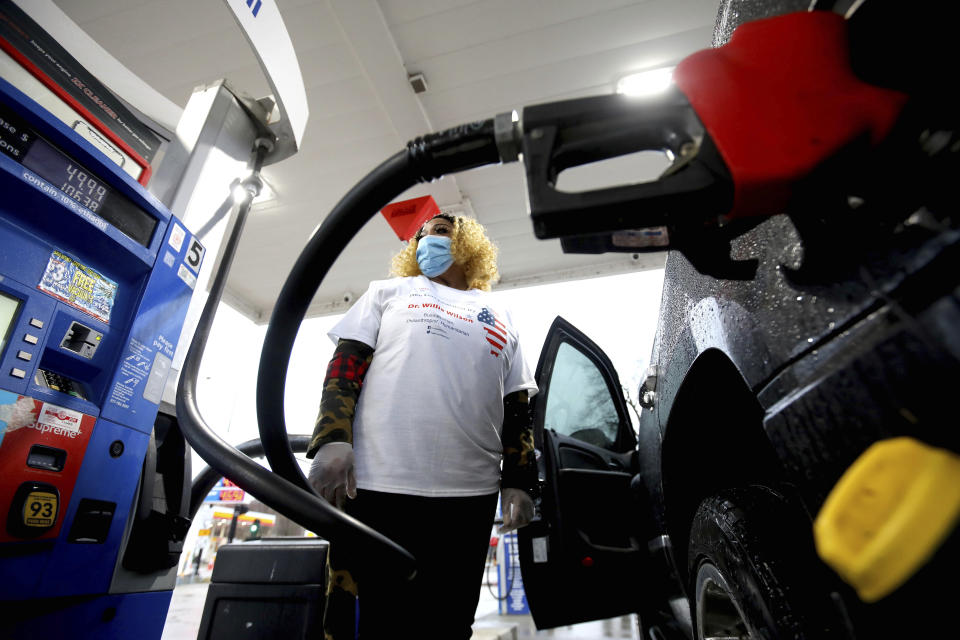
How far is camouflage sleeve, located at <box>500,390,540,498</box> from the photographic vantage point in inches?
56.3

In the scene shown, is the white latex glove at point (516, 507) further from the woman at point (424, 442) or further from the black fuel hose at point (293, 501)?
the black fuel hose at point (293, 501)

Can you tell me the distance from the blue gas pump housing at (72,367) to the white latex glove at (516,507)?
3.50 ft

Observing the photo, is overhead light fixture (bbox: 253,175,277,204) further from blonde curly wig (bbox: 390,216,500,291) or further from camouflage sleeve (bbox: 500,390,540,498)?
camouflage sleeve (bbox: 500,390,540,498)

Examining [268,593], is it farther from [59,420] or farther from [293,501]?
[293,501]

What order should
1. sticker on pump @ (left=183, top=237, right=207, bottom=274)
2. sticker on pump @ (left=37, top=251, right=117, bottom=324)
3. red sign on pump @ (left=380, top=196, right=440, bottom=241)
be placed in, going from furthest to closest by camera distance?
red sign on pump @ (left=380, top=196, right=440, bottom=241) → sticker on pump @ (left=183, top=237, right=207, bottom=274) → sticker on pump @ (left=37, top=251, right=117, bottom=324)

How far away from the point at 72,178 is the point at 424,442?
43.8 inches

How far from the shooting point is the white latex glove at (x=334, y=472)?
3.72 feet

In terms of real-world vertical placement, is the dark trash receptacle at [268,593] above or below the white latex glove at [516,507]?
below

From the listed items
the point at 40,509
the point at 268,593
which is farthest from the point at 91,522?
the point at 268,593

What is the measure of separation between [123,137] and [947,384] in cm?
196

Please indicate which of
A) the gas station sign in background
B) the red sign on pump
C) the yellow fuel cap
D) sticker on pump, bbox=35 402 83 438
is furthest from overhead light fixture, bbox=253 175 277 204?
the gas station sign in background

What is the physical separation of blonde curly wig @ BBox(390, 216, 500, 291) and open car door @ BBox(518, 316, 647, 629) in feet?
1.71

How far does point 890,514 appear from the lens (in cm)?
28

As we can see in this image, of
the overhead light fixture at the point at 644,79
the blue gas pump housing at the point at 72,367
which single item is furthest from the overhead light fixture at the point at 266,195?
the blue gas pump housing at the point at 72,367
